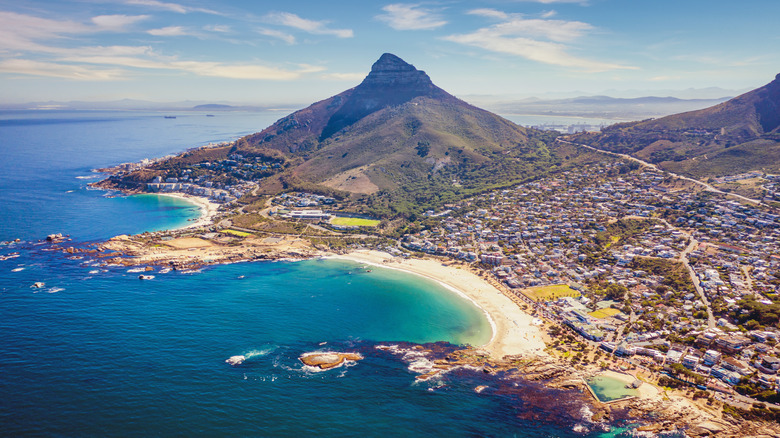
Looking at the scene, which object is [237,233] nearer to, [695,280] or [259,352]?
[259,352]

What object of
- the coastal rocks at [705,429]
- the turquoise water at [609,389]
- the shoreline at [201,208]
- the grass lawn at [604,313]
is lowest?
the coastal rocks at [705,429]

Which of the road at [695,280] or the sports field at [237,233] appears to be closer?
the road at [695,280]

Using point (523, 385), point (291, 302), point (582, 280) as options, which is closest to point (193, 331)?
point (291, 302)

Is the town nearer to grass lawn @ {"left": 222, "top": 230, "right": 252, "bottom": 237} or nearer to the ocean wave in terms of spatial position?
grass lawn @ {"left": 222, "top": 230, "right": 252, "bottom": 237}

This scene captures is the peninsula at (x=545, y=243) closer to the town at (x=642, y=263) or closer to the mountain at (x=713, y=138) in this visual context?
the town at (x=642, y=263)

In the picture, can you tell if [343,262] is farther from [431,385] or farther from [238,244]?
[431,385]

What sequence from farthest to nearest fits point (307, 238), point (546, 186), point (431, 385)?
point (546, 186) → point (307, 238) → point (431, 385)

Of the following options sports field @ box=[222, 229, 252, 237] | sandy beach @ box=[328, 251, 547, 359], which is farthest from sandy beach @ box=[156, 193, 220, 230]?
sandy beach @ box=[328, 251, 547, 359]

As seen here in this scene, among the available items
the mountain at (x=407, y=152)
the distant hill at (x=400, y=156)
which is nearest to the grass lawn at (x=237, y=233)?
the distant hill at (x=400, y=156)
